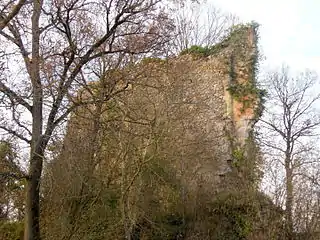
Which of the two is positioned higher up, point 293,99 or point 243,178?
point 293,99

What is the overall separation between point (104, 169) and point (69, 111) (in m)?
2.45

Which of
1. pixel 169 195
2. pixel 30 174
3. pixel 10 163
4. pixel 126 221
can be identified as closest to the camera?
pixel 30 174

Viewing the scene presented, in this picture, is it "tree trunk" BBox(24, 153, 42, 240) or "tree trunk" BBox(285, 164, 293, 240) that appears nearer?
"tree trunk" BBox(24, 153, 42, 240)

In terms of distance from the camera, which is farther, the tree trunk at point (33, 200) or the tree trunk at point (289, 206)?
the tree trunk at point (289, 206)

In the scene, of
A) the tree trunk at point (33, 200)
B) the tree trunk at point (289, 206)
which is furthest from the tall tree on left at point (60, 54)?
the tree trunk at point (289, 206)

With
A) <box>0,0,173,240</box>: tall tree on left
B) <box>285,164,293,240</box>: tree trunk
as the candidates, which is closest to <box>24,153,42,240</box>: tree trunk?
<box>0,0,173,240</box>: tall tree on left

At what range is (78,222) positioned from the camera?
10.7 metres

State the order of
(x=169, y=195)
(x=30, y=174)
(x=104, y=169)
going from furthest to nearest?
(x=169, y=195)
(x=104, y=169)
(x=30, y=174)

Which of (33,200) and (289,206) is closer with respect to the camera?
(33,200)

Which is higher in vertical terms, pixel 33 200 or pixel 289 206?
pixel 289 206

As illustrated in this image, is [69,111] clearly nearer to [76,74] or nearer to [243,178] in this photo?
[76,74]

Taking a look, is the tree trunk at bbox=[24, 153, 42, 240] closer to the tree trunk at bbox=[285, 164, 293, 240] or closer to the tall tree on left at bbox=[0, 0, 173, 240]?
the tall tree on left at bbox=[0, 0, 173, 240]

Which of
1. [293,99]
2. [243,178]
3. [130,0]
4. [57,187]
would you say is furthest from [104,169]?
[293,99]

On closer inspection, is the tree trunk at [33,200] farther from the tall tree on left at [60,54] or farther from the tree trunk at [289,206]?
the tree trunk at [289,206]
